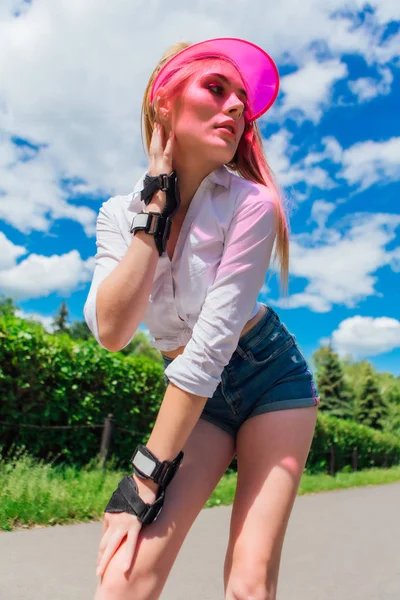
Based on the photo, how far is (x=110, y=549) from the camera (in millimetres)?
1489

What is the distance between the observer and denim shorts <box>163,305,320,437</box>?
6.29 feet

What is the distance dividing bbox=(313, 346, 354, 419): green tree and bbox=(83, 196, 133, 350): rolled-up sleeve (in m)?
42.0

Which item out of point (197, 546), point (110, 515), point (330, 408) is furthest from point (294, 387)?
point (330, 408)

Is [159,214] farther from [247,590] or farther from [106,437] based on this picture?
[106,437]

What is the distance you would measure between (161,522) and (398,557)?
5.25 meters

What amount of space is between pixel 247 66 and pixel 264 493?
1429 mm

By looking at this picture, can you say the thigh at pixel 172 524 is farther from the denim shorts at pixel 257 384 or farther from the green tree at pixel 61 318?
the green tree at pixel 61 318

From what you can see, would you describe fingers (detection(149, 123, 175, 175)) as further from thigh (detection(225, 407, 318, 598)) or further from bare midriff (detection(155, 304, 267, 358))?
thigh (detection(225, 407, 318, 598))

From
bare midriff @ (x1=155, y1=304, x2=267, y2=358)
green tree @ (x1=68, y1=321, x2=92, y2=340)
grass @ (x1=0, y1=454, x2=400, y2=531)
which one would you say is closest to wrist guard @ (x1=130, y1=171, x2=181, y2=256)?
bare midriff @ (x1=155, y1=304, x2=267, y2=358)

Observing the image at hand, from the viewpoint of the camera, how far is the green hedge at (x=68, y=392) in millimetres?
7562

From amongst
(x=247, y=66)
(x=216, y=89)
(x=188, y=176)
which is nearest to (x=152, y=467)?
(x=188, y=176)

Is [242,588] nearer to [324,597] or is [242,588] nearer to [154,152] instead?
[154,152]

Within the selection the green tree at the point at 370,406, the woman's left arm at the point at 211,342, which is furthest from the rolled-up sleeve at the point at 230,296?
A: the green tree at the point at 370,406

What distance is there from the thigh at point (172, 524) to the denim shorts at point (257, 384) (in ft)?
0.25
